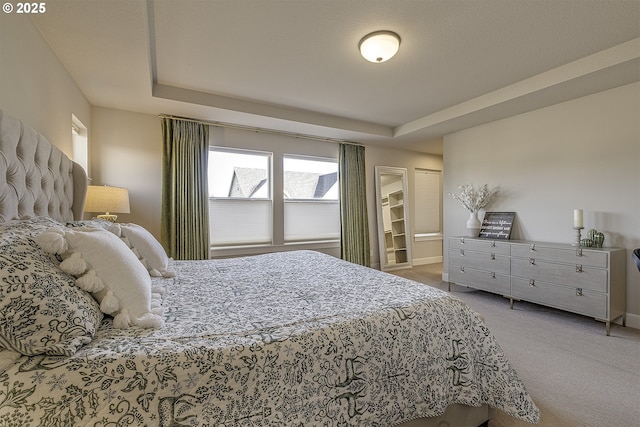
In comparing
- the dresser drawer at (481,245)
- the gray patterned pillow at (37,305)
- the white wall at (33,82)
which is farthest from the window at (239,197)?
the gray patterned pillow at (37,305)

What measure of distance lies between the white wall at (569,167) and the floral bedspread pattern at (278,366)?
2.67 meters

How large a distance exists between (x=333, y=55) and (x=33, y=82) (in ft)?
7.23

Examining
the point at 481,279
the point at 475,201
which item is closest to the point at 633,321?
the point at 481,279

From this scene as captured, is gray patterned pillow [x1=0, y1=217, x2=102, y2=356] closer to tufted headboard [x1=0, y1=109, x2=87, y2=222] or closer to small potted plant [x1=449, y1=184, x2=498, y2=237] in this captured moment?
tufted headboard [x1=0, y1=109, x2=87, y2=222]

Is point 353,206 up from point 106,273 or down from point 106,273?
up

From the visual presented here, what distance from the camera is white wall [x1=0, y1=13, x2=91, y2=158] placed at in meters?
1.54

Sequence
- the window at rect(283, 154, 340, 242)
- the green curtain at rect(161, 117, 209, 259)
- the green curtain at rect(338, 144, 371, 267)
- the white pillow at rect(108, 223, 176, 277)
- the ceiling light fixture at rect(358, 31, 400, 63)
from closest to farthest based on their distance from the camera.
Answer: the white pillow at rect(108, 223, 176, 277), the ceiling light fixture at rect(358, 31, 400, 63), the green curtain at rect(161, 117, 209, 259), the window at rect(283, 154, 340, 242), the green curtain at rect(338, 144, 371, 267)

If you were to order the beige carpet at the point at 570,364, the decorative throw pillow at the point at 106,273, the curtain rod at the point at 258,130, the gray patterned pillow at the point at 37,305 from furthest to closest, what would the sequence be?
1. the curtain rod at the point at 258,130
2. the beige carpet at the point at 570,364
3. the decorative throw pillow at the point at 106,273
4. the gray patterned pillow at the point at 37,305

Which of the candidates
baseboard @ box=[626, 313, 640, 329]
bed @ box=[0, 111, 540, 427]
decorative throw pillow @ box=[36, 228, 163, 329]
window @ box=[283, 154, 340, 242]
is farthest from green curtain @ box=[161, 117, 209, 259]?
baseboard @ box=[626, 313, 640, 329]

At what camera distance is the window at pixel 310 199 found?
4.42m

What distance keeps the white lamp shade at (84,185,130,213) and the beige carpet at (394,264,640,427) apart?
340cm

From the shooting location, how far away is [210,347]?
91 cm

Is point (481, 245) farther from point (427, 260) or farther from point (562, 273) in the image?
point (427, 260)

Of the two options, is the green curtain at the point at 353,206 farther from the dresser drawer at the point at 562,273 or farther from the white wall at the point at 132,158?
the white wall at the point at 132,158
